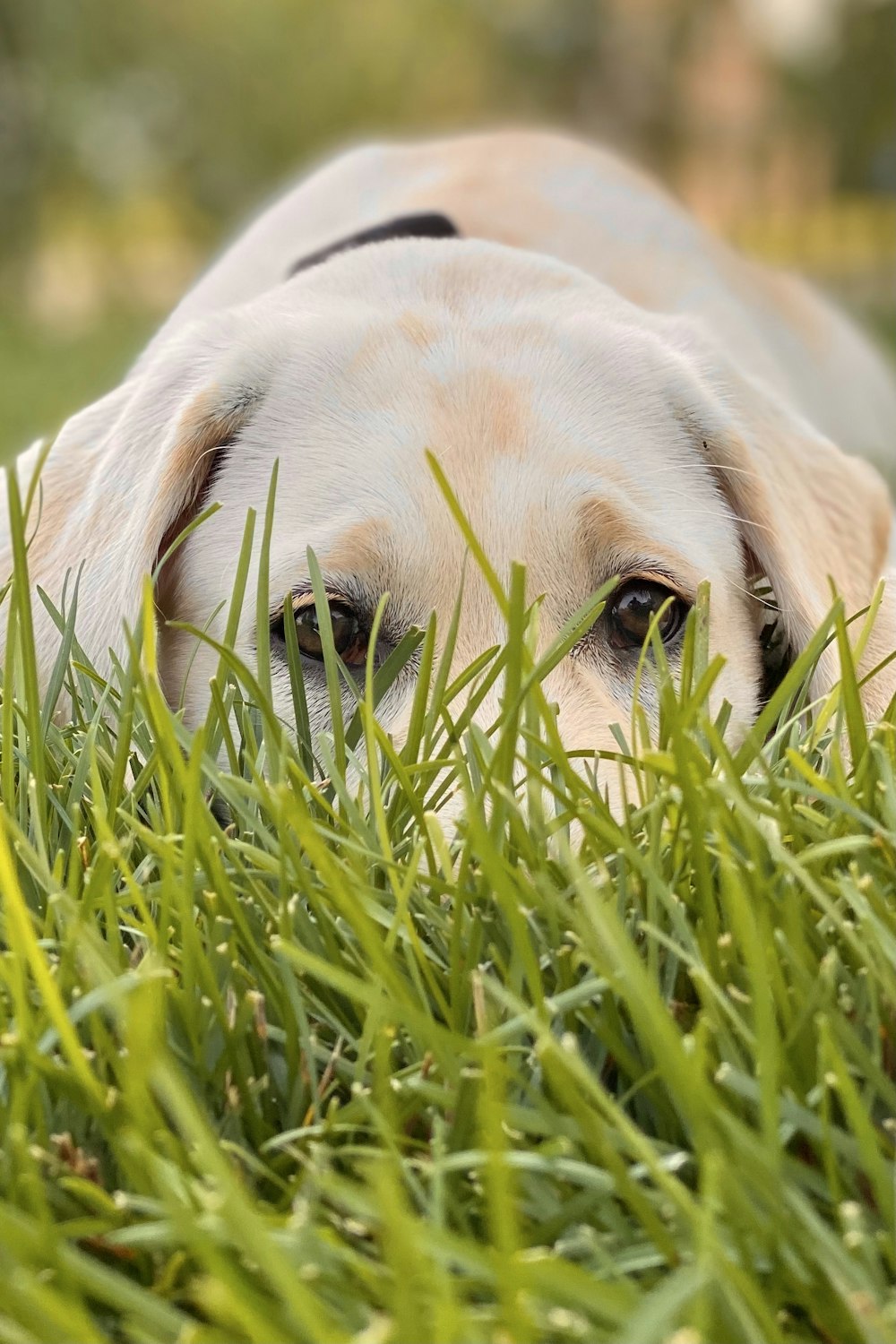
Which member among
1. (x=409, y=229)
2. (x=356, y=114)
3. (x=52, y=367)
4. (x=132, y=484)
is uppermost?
(x=356, y=114)

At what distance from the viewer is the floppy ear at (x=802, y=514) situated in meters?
2.16

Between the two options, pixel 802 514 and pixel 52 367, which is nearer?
pixel 802 514

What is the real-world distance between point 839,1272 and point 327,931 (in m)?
0.55

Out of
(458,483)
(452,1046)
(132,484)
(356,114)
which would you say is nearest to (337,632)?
(458,483)

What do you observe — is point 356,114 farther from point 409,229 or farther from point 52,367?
point 409,229

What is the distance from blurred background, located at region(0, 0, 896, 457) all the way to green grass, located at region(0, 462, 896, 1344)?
712cm

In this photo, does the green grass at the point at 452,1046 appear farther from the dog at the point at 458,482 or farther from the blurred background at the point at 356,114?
the blurred background at the point at 356,114

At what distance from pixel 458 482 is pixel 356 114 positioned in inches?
845

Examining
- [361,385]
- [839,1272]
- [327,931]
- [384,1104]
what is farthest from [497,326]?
[839,1272]

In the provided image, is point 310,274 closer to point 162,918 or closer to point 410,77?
point 162,918

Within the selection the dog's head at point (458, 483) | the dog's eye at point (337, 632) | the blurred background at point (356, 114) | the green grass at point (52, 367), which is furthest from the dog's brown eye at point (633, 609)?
the blurred background at point (356, 114)

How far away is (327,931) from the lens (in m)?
1.31

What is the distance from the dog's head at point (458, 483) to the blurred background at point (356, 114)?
6170 mm

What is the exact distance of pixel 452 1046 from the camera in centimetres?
112
